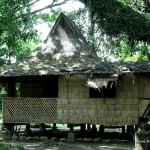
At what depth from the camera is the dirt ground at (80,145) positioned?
15.9 m

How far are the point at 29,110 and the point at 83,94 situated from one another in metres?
2.74

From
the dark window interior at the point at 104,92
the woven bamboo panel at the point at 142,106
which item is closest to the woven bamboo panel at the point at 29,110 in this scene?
the dark window interior at the point at 104,92

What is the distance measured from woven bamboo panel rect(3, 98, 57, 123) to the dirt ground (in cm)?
138

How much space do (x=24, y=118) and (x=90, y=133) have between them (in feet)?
13.0

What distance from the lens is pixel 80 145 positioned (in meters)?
16.7

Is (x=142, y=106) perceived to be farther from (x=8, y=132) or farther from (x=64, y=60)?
(x=8, y=132)

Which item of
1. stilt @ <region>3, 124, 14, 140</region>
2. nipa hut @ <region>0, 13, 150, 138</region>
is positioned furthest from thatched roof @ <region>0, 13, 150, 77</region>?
stilt @ <region>3, 124, 14, 140</region>

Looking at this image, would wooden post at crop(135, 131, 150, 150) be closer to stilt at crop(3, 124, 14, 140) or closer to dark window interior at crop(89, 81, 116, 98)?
dark window interior at crop(89, 81, 116, 98)

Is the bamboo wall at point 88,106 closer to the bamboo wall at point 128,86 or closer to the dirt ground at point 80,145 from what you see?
the bamboo wall at point 128,86

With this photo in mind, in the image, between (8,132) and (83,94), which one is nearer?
(83,94)

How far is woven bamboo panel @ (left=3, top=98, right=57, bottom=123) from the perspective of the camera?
1803 centimetres

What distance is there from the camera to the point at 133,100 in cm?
1731

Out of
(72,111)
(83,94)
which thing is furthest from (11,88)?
(83,94)

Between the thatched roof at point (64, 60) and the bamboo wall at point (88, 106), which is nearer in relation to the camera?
the thatched roof at point (64, 60)
